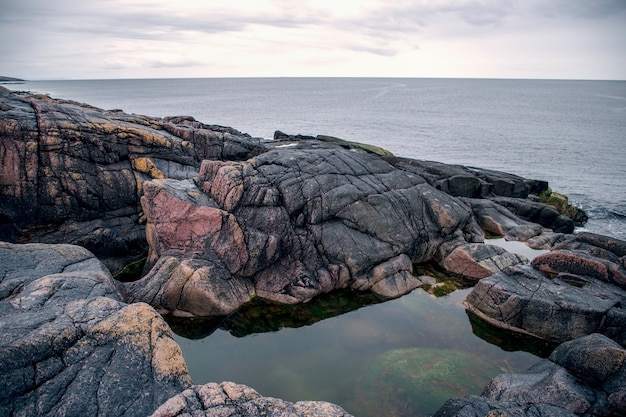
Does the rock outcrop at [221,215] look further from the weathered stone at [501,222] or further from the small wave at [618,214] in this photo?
the small wave at [618,214]

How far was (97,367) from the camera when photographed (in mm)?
9469

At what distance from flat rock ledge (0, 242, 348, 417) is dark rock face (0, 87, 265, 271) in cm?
1146

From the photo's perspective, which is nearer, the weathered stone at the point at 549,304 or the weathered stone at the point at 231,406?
the weathered stone at the point at 231,406

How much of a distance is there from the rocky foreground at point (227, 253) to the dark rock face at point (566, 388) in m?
0.05

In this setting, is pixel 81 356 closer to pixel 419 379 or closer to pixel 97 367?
pixel 97 367

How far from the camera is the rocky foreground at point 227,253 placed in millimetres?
10438

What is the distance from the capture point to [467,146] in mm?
78188

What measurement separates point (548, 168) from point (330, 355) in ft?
192

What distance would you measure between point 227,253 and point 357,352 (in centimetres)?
790

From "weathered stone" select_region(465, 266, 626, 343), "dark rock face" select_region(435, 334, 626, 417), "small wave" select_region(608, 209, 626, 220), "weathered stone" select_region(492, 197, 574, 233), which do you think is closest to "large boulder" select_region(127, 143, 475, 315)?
"weathered stone" select_region(465, 266, 626, 343)

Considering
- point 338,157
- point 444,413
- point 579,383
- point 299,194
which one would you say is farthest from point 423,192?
point 444,413

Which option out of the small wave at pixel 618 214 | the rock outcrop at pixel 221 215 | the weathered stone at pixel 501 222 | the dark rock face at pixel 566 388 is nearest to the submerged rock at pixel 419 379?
the dark rock face at pixel 566 388

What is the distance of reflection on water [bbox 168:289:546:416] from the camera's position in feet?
48.1

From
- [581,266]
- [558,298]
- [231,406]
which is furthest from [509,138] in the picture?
[231,406]
